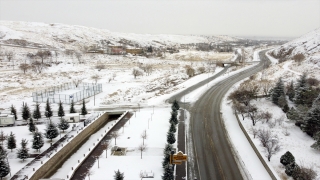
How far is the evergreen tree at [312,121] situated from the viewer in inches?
1242

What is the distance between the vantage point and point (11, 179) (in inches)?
961

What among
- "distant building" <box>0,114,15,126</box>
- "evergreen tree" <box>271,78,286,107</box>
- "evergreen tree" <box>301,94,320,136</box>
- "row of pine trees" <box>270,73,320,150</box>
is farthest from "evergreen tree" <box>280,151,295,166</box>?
"distant building" <box>0,114,15,126</box>

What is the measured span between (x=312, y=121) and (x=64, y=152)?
31551 millimetres

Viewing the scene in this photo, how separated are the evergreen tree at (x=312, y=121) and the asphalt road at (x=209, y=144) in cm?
1047

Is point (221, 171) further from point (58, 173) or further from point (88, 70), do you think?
point (88, 70)

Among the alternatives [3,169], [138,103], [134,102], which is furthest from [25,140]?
[134,102]

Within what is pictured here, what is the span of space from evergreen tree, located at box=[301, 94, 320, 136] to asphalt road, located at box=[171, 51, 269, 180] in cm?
1047

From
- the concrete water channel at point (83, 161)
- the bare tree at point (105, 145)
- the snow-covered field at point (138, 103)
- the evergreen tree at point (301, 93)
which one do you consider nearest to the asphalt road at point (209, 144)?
the snow-covered field at point (138, 103)

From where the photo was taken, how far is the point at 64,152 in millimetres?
31406

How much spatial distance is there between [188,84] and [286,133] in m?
37.2

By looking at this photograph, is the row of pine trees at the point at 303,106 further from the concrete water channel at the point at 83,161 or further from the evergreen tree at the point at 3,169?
the evergreen tree at the point at 3,169

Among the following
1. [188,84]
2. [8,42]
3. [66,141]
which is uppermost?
[8,42]

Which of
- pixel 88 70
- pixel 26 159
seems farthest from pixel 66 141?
pixel 88 70

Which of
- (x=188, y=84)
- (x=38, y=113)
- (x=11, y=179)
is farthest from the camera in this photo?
(x=188, y=84)
